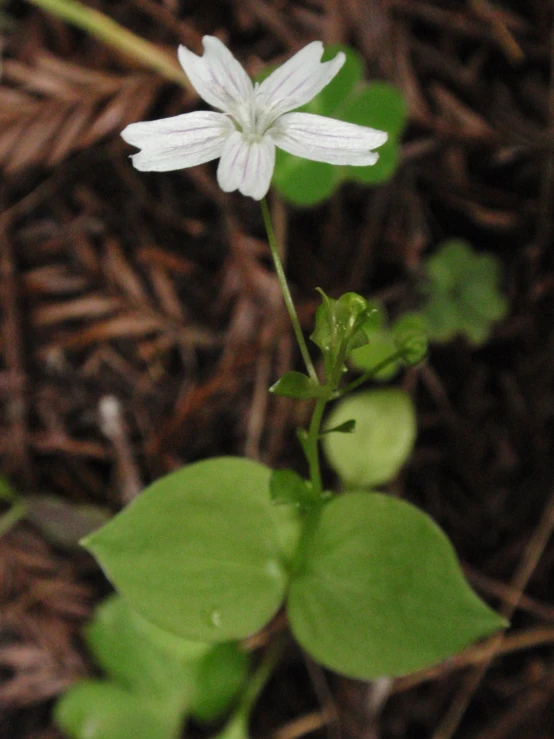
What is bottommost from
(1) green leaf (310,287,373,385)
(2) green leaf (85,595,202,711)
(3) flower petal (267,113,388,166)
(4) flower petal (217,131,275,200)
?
(2) green leaf (85,595,202,711)

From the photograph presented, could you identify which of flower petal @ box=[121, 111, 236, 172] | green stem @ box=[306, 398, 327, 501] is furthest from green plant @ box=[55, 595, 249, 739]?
flower petal @ box=[121, 111, 236, 172]

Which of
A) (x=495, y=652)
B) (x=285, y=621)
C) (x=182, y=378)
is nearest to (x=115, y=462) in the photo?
(x=182, y=378)

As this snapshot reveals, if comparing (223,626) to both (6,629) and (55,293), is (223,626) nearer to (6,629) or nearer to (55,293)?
(6,629)

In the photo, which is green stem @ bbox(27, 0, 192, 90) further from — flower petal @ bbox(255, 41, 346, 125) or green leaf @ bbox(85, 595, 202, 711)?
green leaf @ bbox(85, 595, 202, 711)

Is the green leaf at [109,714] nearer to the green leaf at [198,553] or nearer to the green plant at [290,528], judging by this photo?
the green plant at [290,528]

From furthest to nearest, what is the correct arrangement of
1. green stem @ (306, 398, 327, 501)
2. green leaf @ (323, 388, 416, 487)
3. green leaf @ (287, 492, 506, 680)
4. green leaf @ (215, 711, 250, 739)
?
1. green leaf @ (323, 388, 416, 487)
2. green leaf @ (215, 711, 250, 739)
3. green leaf @ (287, 492, 506, 680)
4. green stem @ (306, 398, 327, 501)

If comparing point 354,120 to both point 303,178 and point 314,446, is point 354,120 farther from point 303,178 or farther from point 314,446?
point 314,446

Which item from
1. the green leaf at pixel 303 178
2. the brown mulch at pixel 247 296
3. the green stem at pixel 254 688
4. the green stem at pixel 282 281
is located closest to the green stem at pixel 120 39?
the brown mulch at pixel 247 296
